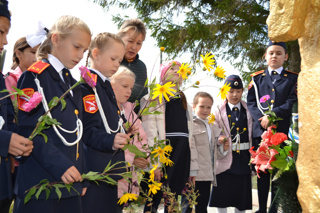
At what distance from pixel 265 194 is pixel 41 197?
3254 millimetres

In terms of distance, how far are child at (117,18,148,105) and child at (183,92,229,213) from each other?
1273mm

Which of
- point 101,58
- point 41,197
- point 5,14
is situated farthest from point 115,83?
point 41,197

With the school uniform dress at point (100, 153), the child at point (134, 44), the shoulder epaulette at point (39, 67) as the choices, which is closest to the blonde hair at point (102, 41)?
the school uniform dress at point (100, 153)

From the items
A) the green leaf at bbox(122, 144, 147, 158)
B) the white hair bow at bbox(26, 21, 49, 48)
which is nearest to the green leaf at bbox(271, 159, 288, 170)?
the green leaf at bbox(122, 144, 147, 158)

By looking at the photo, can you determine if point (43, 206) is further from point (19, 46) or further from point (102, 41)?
point (19, 46)

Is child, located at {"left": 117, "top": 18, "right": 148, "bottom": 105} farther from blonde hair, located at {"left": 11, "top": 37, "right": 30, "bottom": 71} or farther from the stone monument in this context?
the stone monument

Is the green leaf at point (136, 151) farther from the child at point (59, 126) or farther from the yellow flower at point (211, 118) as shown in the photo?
the yellow flower at point (211, 118)

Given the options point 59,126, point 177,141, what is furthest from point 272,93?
point 59,126

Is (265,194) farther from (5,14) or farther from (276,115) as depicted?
(5,14)

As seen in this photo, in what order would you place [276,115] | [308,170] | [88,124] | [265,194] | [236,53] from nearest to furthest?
1. [308,170]
2. [88,124]
3. [276,115]
4. [265,194]
5. [236,53]

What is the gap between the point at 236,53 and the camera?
31.0ft

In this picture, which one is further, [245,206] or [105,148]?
[245,206]

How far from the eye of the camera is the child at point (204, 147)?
177 inches

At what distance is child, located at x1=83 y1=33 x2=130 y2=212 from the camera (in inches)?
94.3
